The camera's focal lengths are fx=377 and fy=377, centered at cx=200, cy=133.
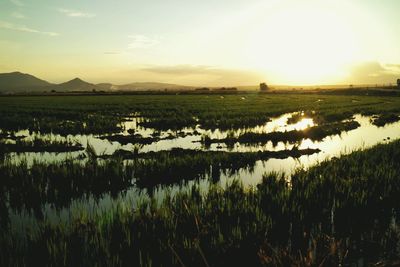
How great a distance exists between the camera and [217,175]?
1187 cm

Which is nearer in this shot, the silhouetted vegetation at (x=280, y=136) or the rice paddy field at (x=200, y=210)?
the rice paddy field at (x=200, y=210)

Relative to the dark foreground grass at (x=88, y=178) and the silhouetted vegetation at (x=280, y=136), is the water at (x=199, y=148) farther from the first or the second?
the silhouetted vegetation at (x=280, y=136)

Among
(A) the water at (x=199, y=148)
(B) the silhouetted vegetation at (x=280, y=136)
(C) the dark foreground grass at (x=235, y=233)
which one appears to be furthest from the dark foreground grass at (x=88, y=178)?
(B) the silhouetted vegetation at (x=280, y=136)

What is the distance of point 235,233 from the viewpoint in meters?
5.74

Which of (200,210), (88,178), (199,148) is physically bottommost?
(199,148)

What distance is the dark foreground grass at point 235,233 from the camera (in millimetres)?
5336

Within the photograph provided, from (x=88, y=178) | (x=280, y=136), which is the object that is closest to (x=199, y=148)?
(x=280, y=136)

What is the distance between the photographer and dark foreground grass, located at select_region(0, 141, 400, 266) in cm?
534

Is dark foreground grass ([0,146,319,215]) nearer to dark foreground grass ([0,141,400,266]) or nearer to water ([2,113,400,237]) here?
water ([2,113,400,237])

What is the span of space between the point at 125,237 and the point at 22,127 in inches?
837

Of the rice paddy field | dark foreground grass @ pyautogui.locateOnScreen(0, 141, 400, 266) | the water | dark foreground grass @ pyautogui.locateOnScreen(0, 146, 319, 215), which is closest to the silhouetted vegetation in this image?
the water

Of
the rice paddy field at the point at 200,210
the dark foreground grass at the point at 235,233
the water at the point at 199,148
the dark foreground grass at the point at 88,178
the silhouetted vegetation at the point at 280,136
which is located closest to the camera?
the dark foreground grass at the point at 235,233

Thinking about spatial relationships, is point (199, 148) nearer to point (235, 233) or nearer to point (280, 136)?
point (280, 136)

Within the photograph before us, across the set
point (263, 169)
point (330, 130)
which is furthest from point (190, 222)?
point (330, 130)
